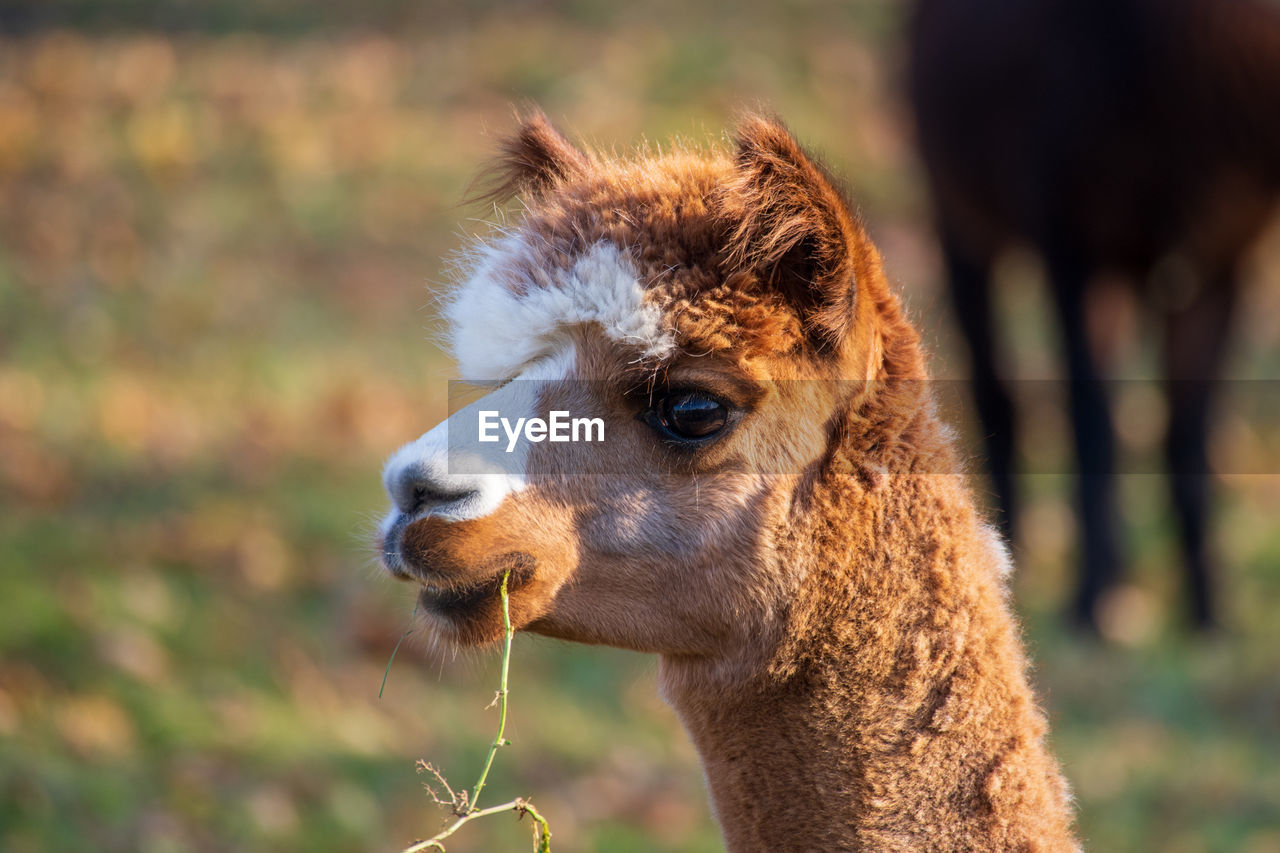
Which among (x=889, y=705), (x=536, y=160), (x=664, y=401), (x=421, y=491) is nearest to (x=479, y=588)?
(x=421, y=491)

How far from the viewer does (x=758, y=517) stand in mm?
2184

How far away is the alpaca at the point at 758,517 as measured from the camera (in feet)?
6.98

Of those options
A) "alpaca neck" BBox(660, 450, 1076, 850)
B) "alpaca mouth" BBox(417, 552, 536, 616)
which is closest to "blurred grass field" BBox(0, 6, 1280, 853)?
"alpaca mouth" BBox(417, 552, 536, 616)

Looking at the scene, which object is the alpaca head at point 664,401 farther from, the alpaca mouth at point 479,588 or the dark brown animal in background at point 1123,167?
the dark brown animal in background at point 1123,167

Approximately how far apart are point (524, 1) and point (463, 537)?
390 inches

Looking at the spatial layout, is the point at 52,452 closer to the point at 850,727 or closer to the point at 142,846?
the point at 142,846

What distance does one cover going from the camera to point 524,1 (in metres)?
11.2

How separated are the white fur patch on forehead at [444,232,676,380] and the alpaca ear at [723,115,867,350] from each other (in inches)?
7.1

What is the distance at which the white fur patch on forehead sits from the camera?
2113 millimetres

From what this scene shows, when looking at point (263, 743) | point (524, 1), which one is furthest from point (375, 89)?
point (263, 743)

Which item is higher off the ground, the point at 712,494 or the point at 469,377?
the point at 469,377

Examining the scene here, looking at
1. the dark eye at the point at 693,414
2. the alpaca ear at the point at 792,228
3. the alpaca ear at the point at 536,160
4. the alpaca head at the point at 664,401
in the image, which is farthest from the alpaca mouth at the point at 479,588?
the alpaca ear at the point at 536,160

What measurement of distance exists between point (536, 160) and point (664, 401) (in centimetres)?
71

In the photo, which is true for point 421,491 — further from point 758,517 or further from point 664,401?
point 758,517
